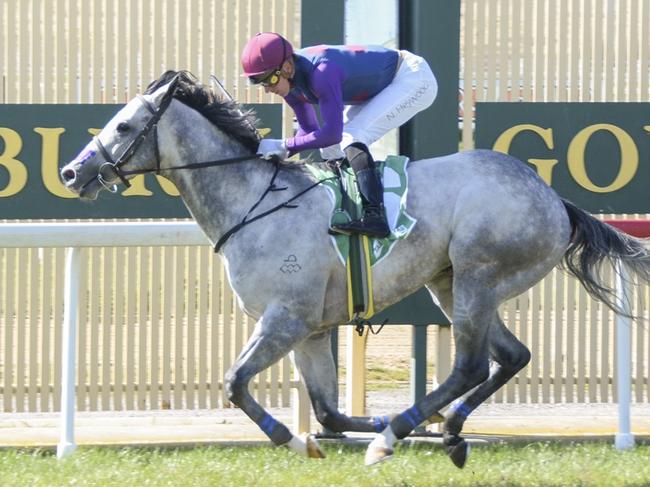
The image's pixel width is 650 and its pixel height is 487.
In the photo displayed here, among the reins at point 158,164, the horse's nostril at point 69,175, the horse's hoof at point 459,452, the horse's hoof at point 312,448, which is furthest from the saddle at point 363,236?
the horse's nostril at point 69,175

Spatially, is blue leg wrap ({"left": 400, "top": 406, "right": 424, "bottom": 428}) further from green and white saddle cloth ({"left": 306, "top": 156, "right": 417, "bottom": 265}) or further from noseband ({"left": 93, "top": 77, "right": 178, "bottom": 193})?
noseband ({"left": 93, "top": 77, "right": 178, "bottom": 193})

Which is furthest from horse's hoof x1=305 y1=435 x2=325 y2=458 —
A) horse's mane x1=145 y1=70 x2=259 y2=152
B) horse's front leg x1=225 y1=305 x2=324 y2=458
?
horse's mane x1=145 y1=70 x2=259 y2=152

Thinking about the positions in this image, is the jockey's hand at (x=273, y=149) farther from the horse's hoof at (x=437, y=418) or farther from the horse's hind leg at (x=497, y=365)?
the horse's hoof at (x=437, y=418)

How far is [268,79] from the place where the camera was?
6203 millimetres

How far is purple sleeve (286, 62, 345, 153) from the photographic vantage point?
20.2 ft

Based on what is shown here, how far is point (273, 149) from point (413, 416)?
1359 mm

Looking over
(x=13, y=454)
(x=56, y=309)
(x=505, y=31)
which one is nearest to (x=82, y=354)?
(x=56, y=309)

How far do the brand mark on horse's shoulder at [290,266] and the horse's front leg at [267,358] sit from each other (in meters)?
0.16

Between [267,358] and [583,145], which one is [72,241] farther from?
[583,145]

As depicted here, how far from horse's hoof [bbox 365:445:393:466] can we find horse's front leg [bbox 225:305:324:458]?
27 centimetres

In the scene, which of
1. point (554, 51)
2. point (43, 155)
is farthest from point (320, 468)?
point (554, 51)

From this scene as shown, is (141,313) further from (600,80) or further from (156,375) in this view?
(600,80)

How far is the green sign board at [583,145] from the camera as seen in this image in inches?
297

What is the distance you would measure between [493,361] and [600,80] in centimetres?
191
